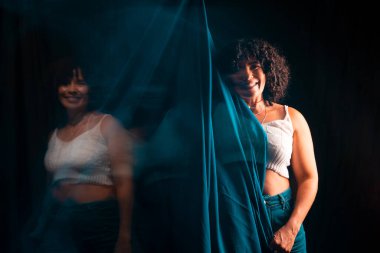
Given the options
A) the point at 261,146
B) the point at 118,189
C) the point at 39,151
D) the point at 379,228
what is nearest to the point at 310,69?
the point at 261,146

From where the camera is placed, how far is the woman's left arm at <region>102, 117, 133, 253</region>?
95 centimetres

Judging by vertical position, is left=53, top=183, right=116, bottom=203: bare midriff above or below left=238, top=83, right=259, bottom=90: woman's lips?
below

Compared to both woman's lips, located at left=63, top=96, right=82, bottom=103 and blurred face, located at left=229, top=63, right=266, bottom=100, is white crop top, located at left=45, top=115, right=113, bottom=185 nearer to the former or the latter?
woman's lips, located at left=63, top=96, right=82, bottom=103

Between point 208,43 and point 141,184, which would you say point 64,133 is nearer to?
point 141,184

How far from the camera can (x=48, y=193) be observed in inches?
38.9

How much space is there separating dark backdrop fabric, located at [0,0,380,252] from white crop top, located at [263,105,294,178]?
0.30 ft

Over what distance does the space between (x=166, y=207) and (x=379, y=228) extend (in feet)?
2.09


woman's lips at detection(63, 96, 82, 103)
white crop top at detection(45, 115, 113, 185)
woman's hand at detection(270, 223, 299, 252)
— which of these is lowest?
woman's hand at detection(270, 223, 299, 252)

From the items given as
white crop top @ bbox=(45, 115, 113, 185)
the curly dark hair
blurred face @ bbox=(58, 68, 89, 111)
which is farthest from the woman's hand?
blurred face @ bbox=(58, 68, 89, 111)

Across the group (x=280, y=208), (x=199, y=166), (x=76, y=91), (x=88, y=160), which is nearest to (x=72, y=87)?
(x=76, y=91)

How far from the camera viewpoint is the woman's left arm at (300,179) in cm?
98

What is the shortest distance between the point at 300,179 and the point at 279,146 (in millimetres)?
119

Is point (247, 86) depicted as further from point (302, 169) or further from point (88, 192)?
→ point (88, 192)

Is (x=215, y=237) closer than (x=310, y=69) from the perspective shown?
Yes
